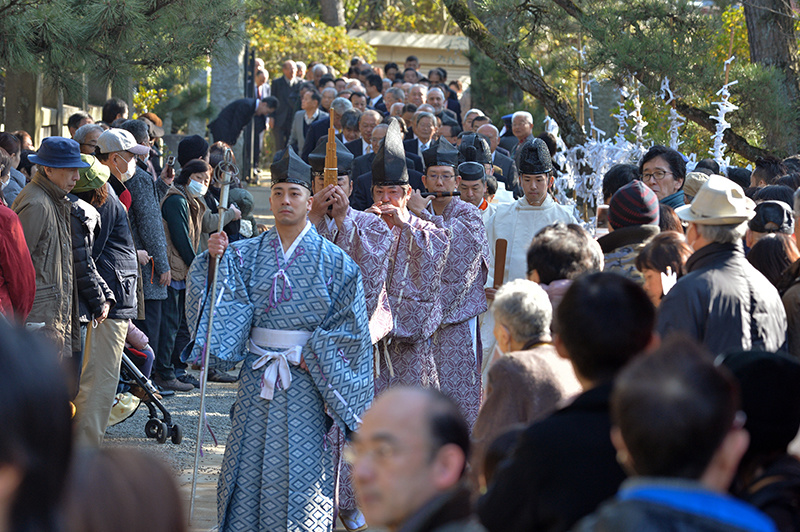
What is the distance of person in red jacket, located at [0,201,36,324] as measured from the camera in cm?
457

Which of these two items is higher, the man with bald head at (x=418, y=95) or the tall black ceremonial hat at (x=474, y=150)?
the man with bald head at (x=418, y=95)

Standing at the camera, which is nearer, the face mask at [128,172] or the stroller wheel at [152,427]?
the stroller wheel at [152,427]

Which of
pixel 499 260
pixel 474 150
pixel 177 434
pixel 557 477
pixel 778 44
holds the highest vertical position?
pixel 778 44

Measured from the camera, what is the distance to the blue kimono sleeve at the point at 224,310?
13.8 ft

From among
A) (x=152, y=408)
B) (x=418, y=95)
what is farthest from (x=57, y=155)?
(x=418, y=95)

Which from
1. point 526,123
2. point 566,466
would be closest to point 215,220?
point 526,123

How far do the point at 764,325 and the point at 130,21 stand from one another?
4.54 metres

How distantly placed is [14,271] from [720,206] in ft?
10.7

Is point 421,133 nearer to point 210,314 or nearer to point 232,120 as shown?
point 232,120

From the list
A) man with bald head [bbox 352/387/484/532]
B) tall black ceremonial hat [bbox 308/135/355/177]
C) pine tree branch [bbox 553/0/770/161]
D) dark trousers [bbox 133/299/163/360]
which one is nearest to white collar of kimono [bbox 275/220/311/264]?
tall black ceremonial hat [bbox 308/135/355/177]

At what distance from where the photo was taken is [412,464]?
208 centimetres

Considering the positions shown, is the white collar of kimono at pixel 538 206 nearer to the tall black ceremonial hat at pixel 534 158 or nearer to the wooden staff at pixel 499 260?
the tall black ceremonial hat at pixel 534 158

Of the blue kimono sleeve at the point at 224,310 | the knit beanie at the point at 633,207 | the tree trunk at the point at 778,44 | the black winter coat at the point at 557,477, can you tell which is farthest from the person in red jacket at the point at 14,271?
the tree trunk at the point at 778,44

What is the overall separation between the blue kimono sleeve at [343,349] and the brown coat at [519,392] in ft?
5.00
